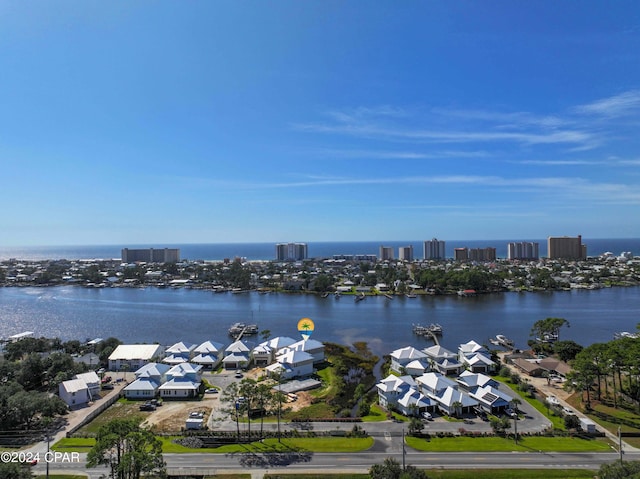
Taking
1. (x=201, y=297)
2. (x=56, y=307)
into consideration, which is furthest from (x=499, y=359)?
(x=56, y=307)

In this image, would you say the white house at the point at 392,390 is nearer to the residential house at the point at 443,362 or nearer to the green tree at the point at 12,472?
the residential house at the point at 443,362

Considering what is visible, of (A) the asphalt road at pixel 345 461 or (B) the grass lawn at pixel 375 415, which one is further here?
(B) the grass lawn at pixel 375 415

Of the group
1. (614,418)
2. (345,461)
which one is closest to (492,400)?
(614,418)

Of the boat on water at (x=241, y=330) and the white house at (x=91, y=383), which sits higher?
the white house at (x=91, y=383)

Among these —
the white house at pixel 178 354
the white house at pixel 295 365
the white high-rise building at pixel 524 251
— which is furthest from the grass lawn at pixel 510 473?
the white high-rise building at pixel 524 251

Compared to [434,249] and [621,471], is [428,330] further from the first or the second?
[434,249]

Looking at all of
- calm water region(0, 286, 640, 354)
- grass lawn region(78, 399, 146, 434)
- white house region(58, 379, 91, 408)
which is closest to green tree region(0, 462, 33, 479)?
grass lawn region(78, 399, 146, 434)
